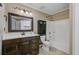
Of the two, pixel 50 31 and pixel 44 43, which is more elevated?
pixel 50 31

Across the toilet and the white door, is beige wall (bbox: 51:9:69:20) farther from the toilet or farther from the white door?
the toilet

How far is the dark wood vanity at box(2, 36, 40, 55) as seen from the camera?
1.29 metres

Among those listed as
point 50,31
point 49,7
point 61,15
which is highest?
point 49,7

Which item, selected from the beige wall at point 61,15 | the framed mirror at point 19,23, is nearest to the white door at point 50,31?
the beige wall at point 61,15

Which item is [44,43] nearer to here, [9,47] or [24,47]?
[24,47]

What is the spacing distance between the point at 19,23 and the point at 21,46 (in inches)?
14.2

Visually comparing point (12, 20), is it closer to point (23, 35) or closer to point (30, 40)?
point (23, 35)

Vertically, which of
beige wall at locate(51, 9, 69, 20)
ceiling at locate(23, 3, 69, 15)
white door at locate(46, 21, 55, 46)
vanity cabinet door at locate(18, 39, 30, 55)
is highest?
ceiling at locate(23, 3, 69, 15)

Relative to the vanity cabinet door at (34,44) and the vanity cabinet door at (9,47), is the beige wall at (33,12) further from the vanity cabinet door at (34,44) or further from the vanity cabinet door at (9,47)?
the vanity cabinet door at (9,47)

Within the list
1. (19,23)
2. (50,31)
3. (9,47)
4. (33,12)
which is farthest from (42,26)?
(9,47)

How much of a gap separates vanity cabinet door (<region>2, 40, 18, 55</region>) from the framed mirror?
19 centimetres

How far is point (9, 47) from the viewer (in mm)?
1318

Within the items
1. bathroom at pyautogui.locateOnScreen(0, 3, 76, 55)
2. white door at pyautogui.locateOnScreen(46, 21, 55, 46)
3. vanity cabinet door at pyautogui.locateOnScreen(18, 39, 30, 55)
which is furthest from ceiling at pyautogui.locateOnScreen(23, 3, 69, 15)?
vanity cabinet door at pyautogui.locateOnScreen(18, 39, 30, 55)
